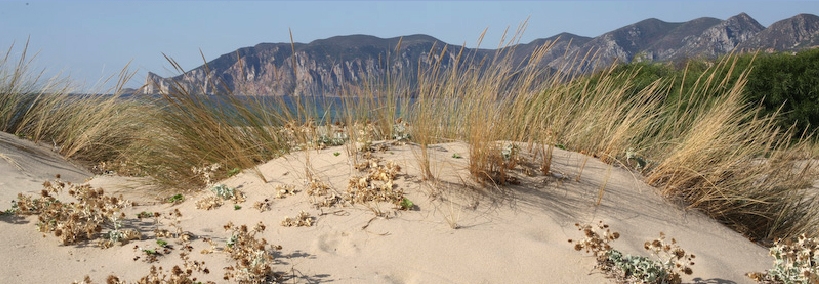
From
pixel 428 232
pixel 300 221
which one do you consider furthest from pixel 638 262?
pixel 300 221

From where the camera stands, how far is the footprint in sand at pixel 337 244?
378 cm

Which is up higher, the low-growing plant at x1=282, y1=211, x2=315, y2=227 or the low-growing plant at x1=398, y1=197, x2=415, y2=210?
the low-growing plant at x1=398, y1=197, x2=415, y2=210

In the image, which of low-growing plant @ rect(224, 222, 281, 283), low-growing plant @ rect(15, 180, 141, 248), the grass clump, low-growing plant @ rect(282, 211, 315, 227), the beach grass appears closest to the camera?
low-growing plant @ rect(224, 222, 281, 283)

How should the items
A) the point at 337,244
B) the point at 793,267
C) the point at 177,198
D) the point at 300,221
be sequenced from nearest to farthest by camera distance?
1. the point at 793,267
2. the point at 337,244
3. the point at 300,221
4. the point at 177,198

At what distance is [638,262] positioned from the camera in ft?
11.5

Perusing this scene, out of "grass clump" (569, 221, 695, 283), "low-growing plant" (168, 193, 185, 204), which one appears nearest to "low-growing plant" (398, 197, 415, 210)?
"grass clump" (569, 221, 695, 283)

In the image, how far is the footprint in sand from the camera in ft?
12.4

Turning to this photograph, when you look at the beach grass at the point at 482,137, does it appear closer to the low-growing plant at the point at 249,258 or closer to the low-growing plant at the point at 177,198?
the low-growing plant at the point at 177,198

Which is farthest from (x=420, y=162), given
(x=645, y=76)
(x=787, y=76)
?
(x=787, y=76)

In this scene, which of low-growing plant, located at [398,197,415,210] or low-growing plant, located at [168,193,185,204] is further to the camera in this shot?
low-growing plant, located at [168,193,185,204]

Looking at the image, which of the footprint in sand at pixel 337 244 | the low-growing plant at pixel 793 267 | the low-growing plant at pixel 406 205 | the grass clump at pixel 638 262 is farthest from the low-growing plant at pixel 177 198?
the low-growing plant at pixel 793 267

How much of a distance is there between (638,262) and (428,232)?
4.05ft

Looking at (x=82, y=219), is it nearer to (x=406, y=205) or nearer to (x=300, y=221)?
(x=300, y=221)

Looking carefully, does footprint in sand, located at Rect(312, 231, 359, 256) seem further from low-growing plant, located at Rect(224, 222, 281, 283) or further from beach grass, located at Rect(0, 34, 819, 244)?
beach grass, located at Rect(0, 34, 819, 244)
